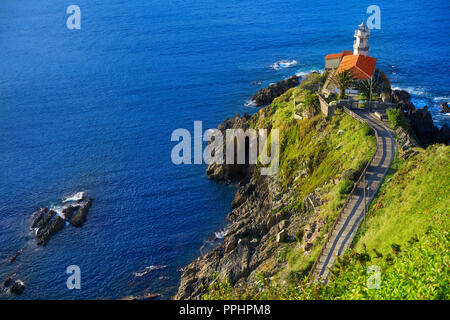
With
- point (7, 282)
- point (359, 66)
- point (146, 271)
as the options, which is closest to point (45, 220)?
point (7, 282)

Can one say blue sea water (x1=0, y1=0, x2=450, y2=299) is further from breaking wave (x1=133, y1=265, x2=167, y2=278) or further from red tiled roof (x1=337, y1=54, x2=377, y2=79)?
red tiled roof (x1=337, y1=54, x2=377, y2=79)

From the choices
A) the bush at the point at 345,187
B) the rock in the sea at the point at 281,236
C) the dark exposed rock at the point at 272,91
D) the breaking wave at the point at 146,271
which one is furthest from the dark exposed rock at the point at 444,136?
the breaking wave at the point at 146,271

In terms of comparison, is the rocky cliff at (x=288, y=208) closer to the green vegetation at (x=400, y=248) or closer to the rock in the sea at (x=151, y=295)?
the rock in the sea at (x=151, y=295)

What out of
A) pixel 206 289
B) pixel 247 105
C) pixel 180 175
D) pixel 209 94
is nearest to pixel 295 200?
pixel 206 289

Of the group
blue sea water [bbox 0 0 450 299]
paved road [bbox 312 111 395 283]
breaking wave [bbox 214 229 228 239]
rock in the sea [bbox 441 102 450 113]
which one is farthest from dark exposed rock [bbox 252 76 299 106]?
paved road [bbox 312 111 395 283]
